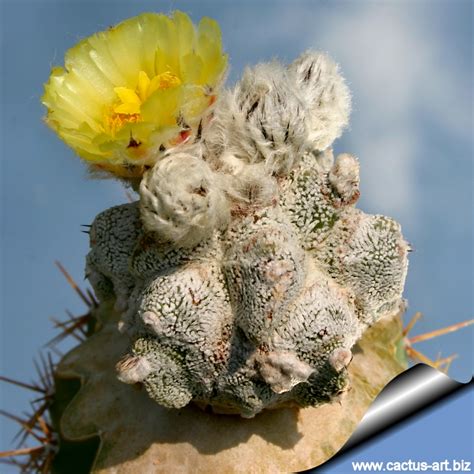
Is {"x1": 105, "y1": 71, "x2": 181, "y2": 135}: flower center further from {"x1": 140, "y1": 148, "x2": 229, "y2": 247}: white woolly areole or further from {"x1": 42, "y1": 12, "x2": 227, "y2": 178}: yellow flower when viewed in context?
{"x1": 140, "y1": 148, "x2": 229, "y2": 247}: white woolly areole

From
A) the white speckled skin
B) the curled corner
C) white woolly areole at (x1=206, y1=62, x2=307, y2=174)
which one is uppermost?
white woolly areole at (x1=206, y1=62, x2=307, y2=174)

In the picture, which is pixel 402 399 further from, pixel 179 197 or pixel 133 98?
pixel 133 98

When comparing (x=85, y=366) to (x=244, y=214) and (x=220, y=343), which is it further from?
(x=244, y=214)

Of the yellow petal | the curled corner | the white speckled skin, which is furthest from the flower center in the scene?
the curled corner

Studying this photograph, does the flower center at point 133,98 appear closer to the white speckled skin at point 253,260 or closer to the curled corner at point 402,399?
the white speckled skin at point 253,260

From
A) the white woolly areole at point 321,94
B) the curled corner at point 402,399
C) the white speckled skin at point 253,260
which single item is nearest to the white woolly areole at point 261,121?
the white speckled skin at point 253,260

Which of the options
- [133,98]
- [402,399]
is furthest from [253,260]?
[402,399]

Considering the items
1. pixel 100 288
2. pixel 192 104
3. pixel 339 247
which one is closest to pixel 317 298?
pixel 339 247
